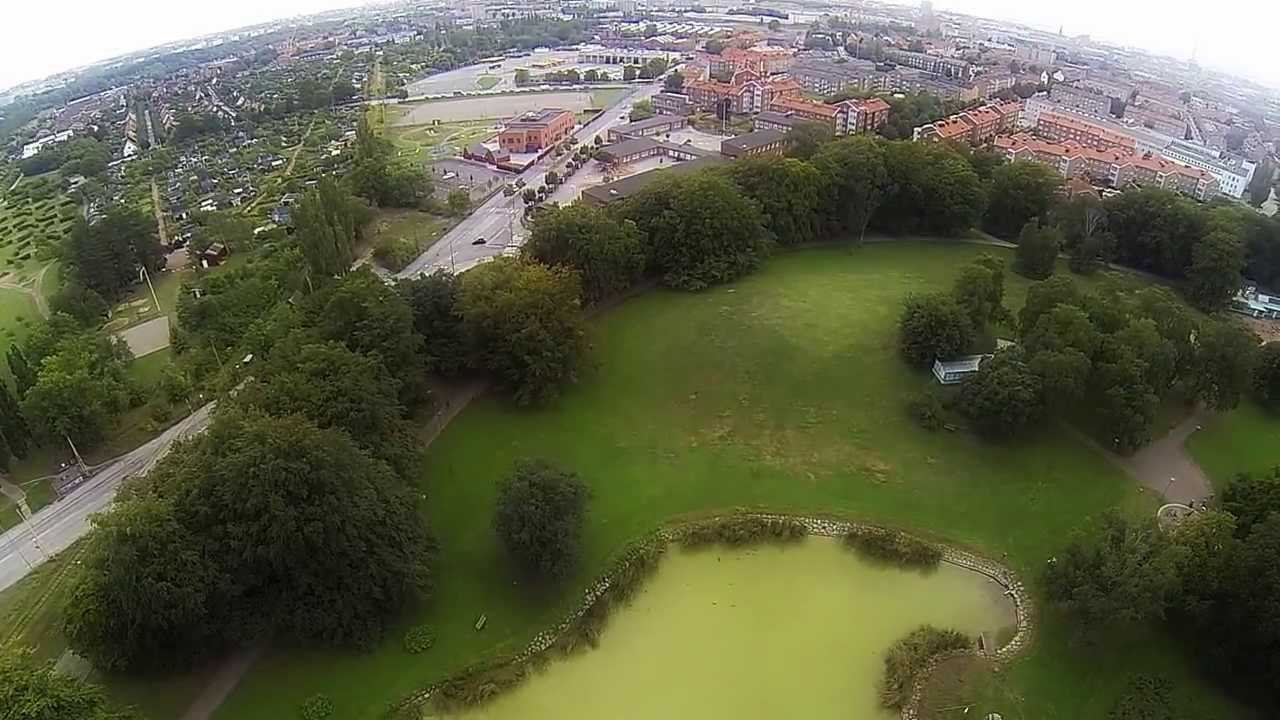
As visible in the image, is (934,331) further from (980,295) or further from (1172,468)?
(1172,468)

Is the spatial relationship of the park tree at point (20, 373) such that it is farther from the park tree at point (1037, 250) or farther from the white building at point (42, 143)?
the white building at point (42, 143)

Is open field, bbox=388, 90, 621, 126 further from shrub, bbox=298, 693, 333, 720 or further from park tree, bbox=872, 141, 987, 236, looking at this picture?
shrub, bbox=298, 693, 333, 720

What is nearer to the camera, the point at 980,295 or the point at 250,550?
the point at 250,550

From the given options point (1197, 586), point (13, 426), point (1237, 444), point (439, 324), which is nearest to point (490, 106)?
point (439, 324)

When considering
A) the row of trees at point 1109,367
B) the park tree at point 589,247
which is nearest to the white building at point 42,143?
the park tree at point 589,247

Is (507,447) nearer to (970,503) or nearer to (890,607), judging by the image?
(890,607)

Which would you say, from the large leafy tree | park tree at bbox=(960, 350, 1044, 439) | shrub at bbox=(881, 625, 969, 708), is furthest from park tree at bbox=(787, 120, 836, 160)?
the large leafy tree

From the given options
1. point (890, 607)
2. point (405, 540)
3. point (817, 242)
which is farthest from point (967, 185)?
point (405, 540)
